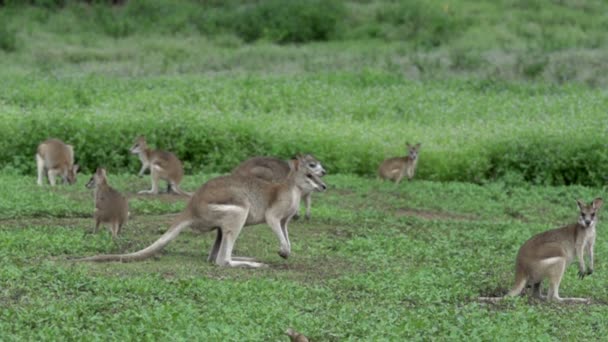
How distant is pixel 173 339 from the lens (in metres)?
8.25

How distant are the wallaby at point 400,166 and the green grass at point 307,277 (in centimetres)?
85

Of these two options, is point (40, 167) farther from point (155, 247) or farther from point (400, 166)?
point (155, 247)

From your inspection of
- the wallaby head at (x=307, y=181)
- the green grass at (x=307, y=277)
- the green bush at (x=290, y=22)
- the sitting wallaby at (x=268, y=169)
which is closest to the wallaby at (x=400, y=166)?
the green grass at (x=307, y=277)

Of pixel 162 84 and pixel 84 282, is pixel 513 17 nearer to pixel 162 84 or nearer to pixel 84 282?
pixel 162 84

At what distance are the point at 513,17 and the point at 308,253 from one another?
71.2 feet

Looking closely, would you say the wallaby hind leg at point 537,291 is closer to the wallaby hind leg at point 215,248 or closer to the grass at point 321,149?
the grass at point 321,149

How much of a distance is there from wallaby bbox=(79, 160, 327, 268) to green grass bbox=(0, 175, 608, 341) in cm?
17

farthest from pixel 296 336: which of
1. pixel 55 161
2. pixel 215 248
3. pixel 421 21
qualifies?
pixel 421 21

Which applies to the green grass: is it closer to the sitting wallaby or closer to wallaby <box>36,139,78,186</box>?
wallaby <box>36,139,78,186</box>

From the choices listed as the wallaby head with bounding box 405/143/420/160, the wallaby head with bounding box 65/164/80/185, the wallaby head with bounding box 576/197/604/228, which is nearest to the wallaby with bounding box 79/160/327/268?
the wallaby head with bounding box 576/197/604/228

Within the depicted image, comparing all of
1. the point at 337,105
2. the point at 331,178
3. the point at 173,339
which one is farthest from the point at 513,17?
the point at 173,339

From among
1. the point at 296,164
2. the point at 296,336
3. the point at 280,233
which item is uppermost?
the point at 296,336

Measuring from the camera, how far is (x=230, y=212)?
37.4ft

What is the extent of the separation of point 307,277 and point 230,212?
0.94 meters
